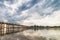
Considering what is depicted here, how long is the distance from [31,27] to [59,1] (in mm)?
583

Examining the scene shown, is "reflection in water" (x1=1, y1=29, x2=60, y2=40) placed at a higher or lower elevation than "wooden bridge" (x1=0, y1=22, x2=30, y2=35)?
lower

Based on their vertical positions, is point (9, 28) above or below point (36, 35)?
above

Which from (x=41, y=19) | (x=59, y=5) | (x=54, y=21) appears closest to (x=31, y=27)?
(x=41, y=19)

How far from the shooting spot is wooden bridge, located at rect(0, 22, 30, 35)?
6.73 ft

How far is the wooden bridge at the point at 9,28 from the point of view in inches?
80.7

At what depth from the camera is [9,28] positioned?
2.07 metres

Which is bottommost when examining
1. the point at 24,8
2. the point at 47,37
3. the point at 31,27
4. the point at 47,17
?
the point at 47,37

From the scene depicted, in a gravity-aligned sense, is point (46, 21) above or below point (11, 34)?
above

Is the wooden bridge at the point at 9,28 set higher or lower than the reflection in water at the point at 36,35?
higher

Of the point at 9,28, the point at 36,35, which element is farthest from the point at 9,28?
the point at 36,35

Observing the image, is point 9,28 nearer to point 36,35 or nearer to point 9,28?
point 9,28

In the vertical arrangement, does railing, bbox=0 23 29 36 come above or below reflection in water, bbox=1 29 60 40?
above

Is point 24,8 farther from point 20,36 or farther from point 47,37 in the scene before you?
point 47,37

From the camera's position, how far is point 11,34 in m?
2.05
